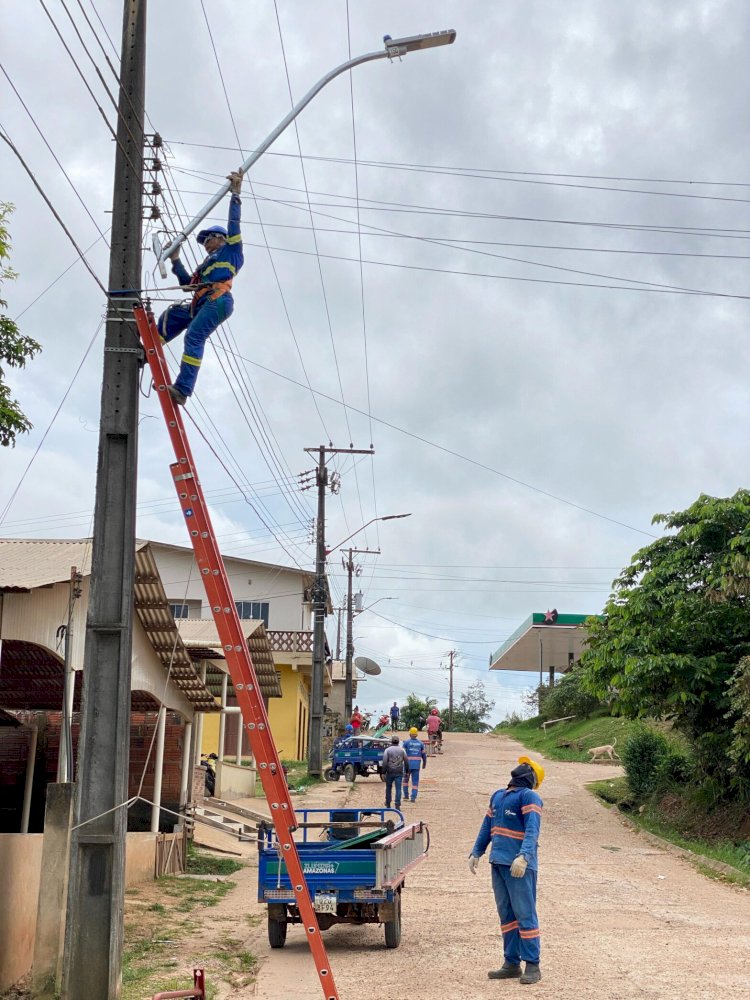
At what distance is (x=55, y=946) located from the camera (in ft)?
29.8

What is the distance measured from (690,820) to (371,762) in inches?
505

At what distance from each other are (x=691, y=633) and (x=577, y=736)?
82.9ft

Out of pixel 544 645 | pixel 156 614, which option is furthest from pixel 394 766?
pixel 544 645

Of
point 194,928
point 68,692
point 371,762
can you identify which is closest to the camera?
point 68,692

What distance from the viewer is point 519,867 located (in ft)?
30.8

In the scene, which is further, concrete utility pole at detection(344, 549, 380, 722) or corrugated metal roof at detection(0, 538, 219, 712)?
concrete utility pole at detection(344, 549, 380, 722)

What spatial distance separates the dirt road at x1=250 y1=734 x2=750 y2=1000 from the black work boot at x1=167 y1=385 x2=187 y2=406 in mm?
4989

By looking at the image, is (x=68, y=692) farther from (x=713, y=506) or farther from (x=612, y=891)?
(x=713, y=506)

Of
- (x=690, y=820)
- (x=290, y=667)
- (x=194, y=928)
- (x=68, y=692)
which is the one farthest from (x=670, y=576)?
(x=290, y=667)

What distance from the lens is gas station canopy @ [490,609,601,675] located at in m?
52.6

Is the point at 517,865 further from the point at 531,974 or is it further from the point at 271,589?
the point at 271,589

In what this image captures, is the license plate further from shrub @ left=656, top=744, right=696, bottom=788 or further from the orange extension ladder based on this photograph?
shrub @ left=656, top=744, right=696, bottom=788

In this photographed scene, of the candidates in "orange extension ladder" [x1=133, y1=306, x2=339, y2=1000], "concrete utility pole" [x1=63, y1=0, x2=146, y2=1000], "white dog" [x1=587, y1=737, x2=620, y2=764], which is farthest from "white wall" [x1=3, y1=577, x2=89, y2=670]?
"white dog" [x1=587, y1=737, x2=620, y2=764]

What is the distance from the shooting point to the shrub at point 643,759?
26844mm
